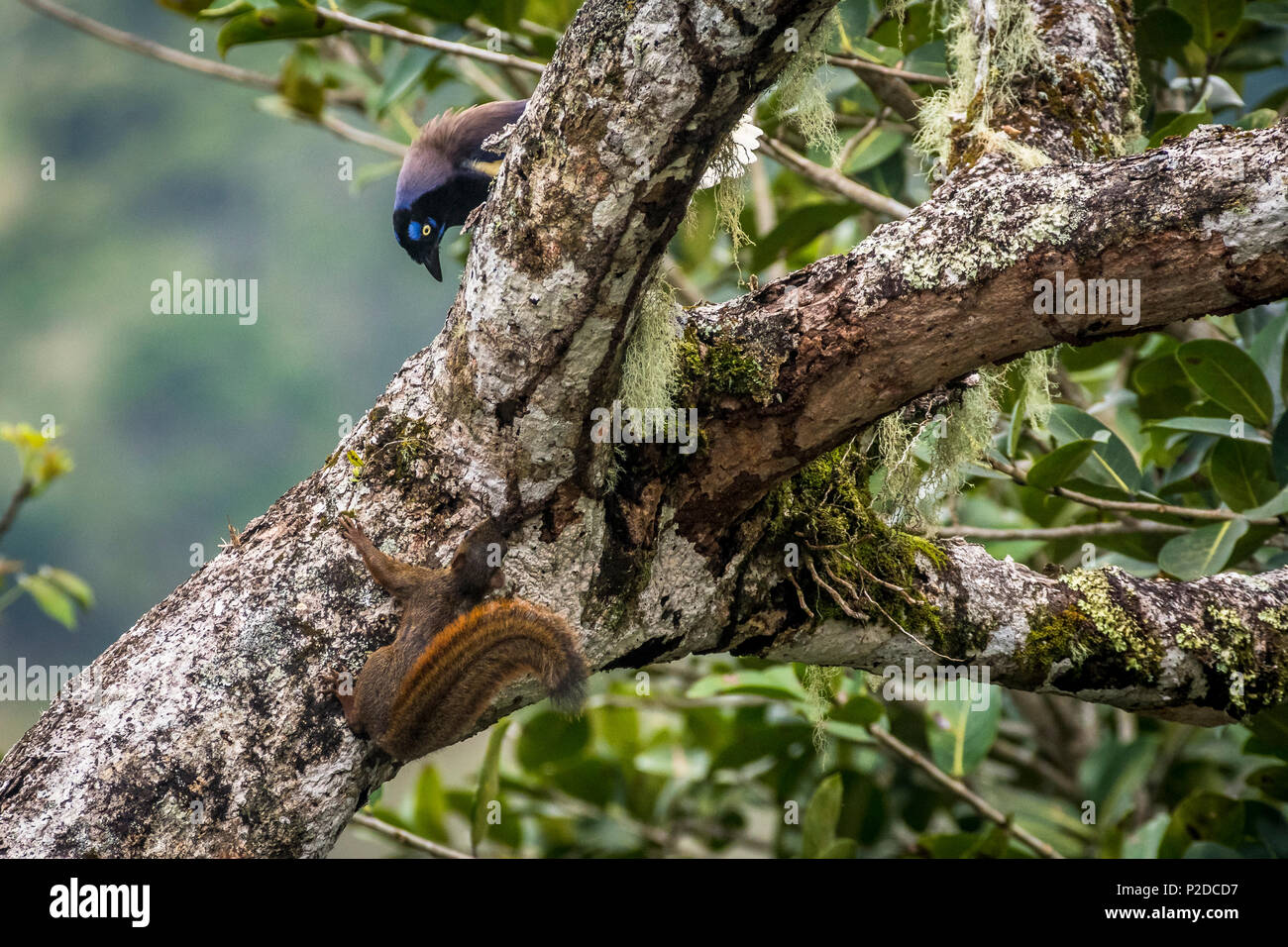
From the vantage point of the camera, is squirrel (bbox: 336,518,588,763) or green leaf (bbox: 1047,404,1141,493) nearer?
squirrel (bbox: 336,518,588,763)

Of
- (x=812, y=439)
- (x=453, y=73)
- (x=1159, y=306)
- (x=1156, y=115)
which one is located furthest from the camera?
(x=453, y=73)

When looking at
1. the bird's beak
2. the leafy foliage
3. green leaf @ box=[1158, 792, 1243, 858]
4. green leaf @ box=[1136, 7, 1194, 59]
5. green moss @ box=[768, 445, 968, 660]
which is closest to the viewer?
green moss @ box=[768, 445, 968, 660]

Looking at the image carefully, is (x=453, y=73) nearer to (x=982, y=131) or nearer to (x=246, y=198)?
(x=982, y=131)

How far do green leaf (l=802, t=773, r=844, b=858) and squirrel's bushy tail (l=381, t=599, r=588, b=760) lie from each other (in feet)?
4.28

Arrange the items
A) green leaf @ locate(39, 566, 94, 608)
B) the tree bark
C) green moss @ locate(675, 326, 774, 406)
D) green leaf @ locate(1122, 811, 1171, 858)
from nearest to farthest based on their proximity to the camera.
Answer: the tree bark
green moss @ locate(675, 326, 774, 406)
green leaf @ locate(1122, 811, 1171, 858)
green leaf @ locate(39, 566, 94, 608)

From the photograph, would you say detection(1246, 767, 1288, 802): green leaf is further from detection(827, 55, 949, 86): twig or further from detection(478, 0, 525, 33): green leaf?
detection(478, 0, 525, 33): green leaf

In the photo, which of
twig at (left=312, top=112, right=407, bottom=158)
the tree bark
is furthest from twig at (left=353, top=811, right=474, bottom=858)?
twig at (left=312, top=112, right=407, bottom=158)

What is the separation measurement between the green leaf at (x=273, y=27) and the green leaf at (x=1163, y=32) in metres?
2.05

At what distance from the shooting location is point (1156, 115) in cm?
269

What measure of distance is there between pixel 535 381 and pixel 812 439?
47cm

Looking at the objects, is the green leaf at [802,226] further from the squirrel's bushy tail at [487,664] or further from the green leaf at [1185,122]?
the squirrel's bushy tail at [487,664]

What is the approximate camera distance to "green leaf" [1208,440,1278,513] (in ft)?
7.40
